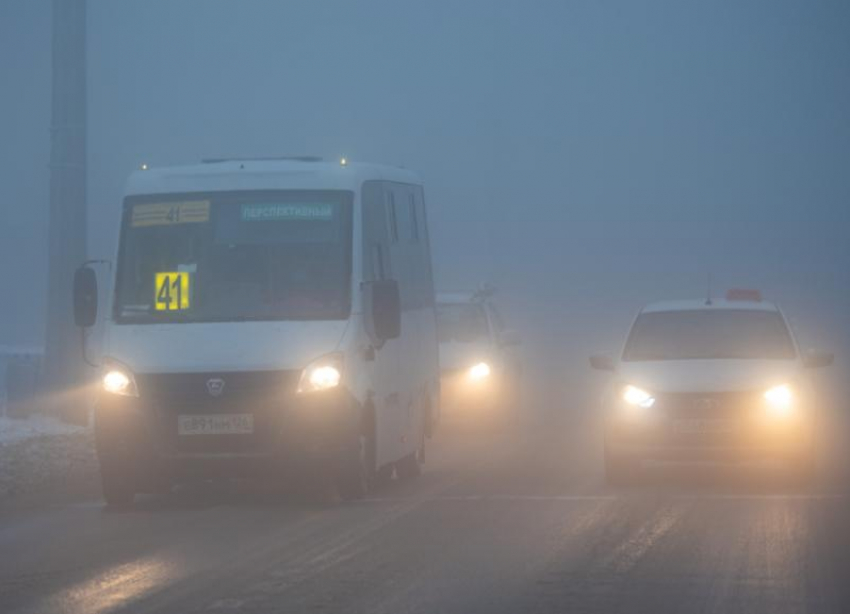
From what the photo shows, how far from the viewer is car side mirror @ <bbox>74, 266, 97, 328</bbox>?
15719 millimetres

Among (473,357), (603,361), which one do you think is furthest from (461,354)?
(603,361)

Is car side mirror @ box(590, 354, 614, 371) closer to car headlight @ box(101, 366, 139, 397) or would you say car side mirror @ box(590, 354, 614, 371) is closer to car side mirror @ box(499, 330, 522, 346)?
car headlight @ box(101, 366, 139, 397)

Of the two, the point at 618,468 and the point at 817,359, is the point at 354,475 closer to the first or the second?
the point at 618,468

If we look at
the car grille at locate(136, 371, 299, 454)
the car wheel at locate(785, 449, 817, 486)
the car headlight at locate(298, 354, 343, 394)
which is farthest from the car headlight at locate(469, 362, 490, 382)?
the car grille at locate(136, 371, 299, 454)

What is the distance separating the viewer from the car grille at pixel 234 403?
14.5 metres

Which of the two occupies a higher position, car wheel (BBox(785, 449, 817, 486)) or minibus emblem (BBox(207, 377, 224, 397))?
minibus emblem (BBox(207, 377, 224, 397))

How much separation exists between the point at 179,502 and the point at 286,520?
6.85 ft

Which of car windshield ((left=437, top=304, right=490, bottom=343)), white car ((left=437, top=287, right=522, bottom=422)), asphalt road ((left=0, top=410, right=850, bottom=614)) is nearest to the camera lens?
asphalt road ((left=0, top=410, right=850, bottom=614))

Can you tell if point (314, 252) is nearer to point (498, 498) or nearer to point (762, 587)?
point (498, 498)

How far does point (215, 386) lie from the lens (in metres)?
14.6

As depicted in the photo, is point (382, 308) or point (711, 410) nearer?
point (382, 308)

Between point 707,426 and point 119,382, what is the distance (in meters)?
5.15

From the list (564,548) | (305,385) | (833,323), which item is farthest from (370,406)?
(833,323)

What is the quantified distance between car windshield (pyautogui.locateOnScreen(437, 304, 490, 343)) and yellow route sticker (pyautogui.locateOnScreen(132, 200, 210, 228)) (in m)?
10.3
